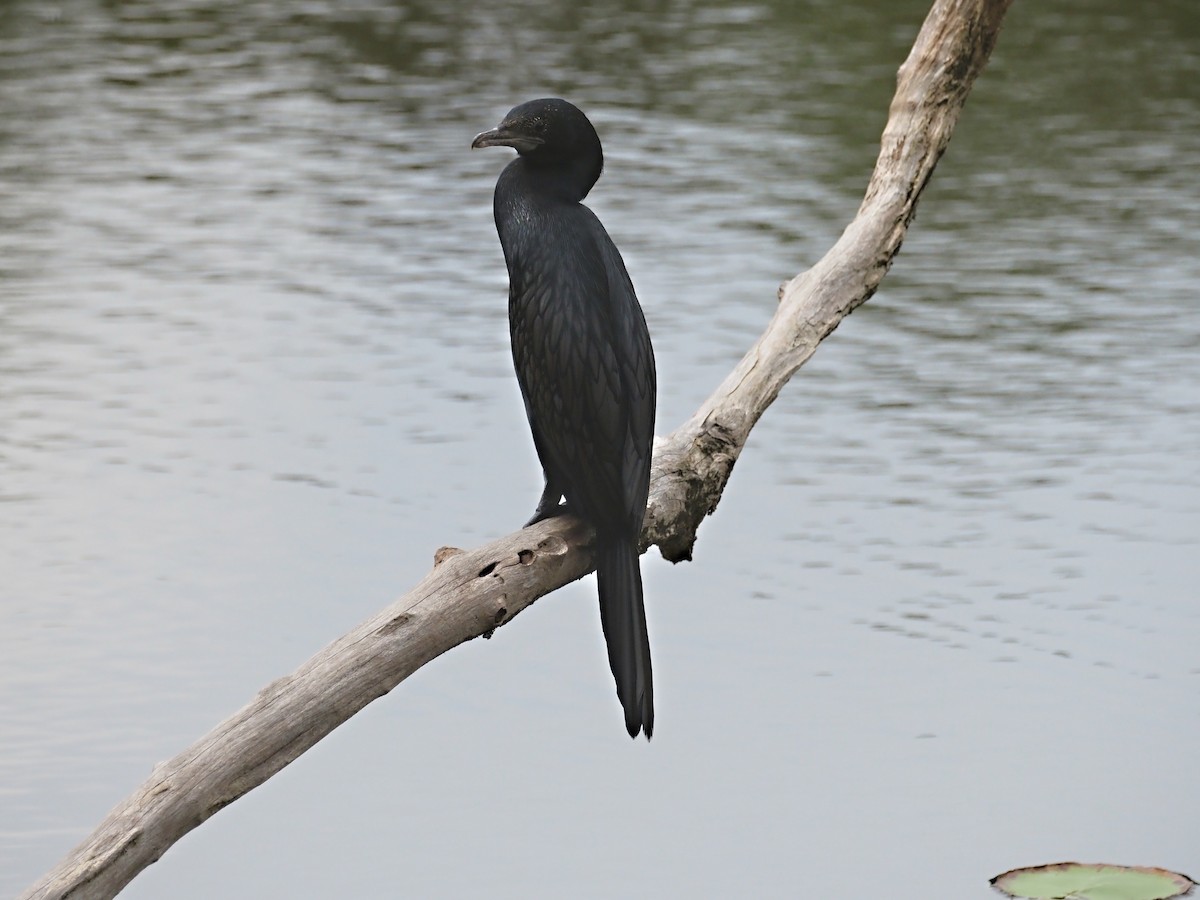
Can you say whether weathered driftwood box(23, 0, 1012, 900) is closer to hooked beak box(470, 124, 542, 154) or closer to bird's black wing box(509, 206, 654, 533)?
bird's black wing box(509, 206, 654, 533)

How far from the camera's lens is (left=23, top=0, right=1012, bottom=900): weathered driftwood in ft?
9.04

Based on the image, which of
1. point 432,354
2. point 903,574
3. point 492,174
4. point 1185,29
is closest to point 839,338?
point 432,354

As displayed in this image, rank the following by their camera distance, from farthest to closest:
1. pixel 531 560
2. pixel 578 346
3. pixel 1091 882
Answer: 1. pixel 1091 882
2. pixel 578 346
3. pixel 531 560

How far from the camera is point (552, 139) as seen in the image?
3.40 metres

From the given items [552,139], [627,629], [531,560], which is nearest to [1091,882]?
[627,629]

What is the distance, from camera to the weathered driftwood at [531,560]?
108 inches

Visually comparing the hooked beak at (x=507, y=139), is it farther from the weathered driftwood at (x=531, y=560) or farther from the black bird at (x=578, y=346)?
the weathered driftwood at (x=531, y=560)

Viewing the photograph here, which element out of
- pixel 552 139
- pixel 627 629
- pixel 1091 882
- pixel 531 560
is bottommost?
pixel 1091 882

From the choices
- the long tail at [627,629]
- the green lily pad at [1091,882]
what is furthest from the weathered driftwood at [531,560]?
the green lily pad at [1091,882]

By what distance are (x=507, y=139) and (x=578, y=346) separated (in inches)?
14.9

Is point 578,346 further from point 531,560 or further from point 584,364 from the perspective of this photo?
point 531,560

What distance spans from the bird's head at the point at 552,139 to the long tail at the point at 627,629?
0.64 m

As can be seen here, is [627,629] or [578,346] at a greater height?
[578,346]

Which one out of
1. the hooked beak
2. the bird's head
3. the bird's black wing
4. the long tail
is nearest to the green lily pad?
the long tail
